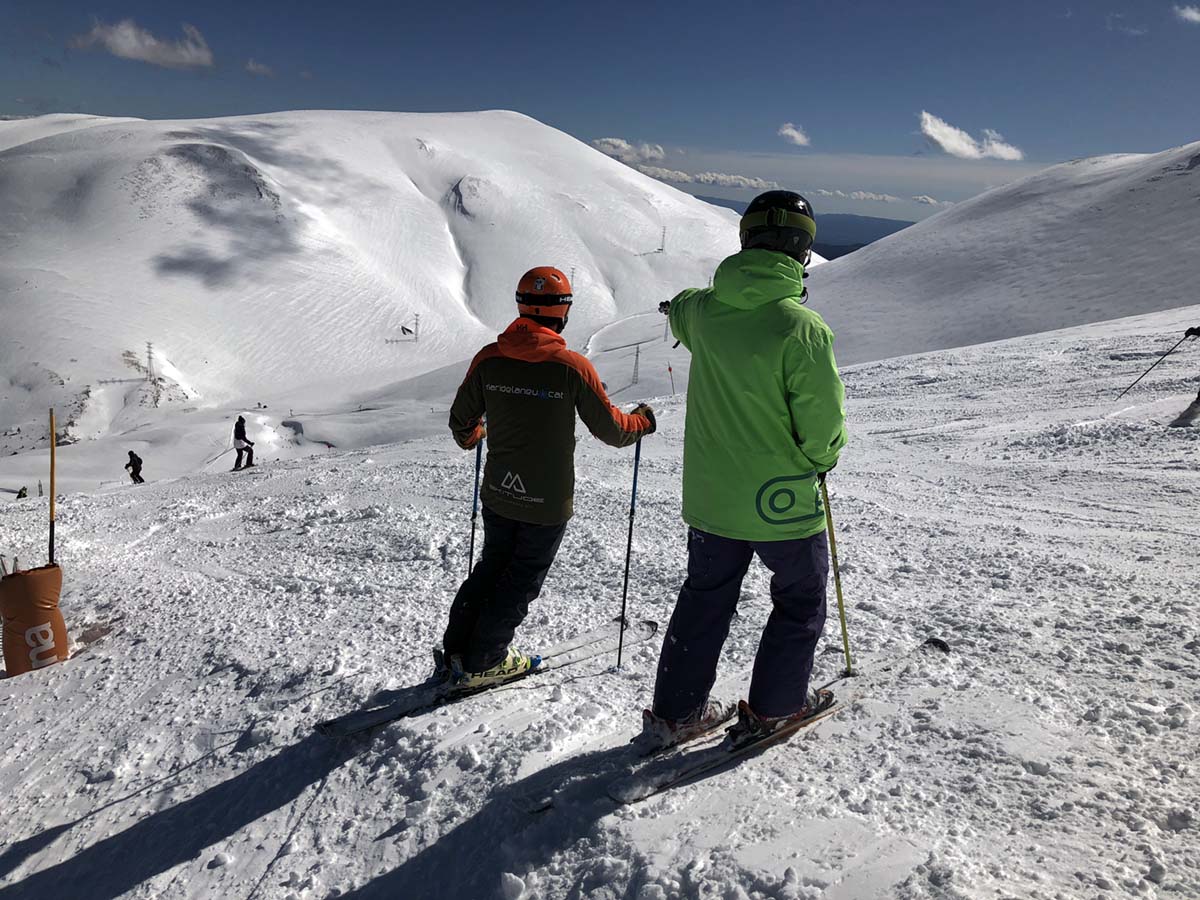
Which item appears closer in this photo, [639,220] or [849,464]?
[849,464]

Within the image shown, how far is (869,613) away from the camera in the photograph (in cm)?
530

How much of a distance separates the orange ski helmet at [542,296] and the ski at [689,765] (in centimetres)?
239

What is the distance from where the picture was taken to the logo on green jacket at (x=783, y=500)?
9.84ft

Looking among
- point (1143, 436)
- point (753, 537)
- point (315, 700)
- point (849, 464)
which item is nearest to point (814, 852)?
point (753, 537)

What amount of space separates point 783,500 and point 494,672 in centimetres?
234

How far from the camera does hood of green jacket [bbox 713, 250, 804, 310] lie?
2887mm

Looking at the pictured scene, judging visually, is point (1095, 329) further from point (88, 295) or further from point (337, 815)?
point (88, 295)

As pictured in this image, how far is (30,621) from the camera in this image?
220 inches

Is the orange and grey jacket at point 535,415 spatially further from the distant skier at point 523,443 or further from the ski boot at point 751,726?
the ski boot at point 751,726

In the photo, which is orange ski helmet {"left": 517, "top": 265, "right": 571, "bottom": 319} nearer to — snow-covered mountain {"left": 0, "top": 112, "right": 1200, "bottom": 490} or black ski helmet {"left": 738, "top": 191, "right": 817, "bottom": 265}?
black ski helmet {"left": 738, "top": 191, "right": 817, "bottom": 265}

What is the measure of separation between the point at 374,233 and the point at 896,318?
8372cm

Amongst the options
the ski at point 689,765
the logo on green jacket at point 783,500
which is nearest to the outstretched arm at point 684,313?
the logo on green jacket at point 783,500

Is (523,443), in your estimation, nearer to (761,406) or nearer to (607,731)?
(761,406)

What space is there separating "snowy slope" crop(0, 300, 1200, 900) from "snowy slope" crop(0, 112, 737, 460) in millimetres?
52378
